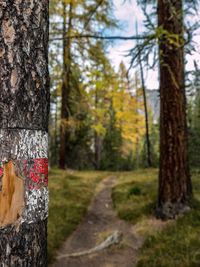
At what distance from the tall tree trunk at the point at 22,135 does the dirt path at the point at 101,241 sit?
4.15 m

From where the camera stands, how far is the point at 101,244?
6.04m

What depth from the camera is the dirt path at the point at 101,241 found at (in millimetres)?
5426

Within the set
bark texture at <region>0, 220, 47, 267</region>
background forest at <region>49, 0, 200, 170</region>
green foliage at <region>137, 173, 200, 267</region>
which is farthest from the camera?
background forest at <region>49, 0, 200, 170</region>

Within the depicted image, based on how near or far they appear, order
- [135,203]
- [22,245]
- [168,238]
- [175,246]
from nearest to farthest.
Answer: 1. [22,245]
2. [175,246]
3. [168,238]
4. [135,203]

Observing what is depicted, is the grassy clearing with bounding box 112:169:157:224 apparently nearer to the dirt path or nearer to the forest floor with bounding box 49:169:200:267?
the forest floor with bounding box 49:169:200:267

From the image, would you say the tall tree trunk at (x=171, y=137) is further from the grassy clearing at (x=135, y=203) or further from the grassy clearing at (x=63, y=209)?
the grassy clearing at (x=63, y=209)

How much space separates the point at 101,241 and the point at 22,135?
5447 mm

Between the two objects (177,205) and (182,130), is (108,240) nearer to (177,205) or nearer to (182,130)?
(177,205)

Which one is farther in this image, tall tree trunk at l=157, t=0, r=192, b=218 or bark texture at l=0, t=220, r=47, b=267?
tall tree trunk at l=157, t=0, r=192, b=218

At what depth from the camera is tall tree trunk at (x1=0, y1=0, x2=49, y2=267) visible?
4.41ft

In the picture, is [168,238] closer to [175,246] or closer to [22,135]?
[175,246]

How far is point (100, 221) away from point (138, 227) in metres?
1.35

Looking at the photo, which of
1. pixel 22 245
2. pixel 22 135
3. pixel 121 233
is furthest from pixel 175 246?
pixel 22 135

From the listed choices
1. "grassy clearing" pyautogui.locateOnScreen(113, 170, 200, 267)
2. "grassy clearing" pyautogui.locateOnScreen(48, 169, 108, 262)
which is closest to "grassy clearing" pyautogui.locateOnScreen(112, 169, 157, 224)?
"grassy clearing" pyautogui.locateOnScreen(113, 170, 200, 267)
